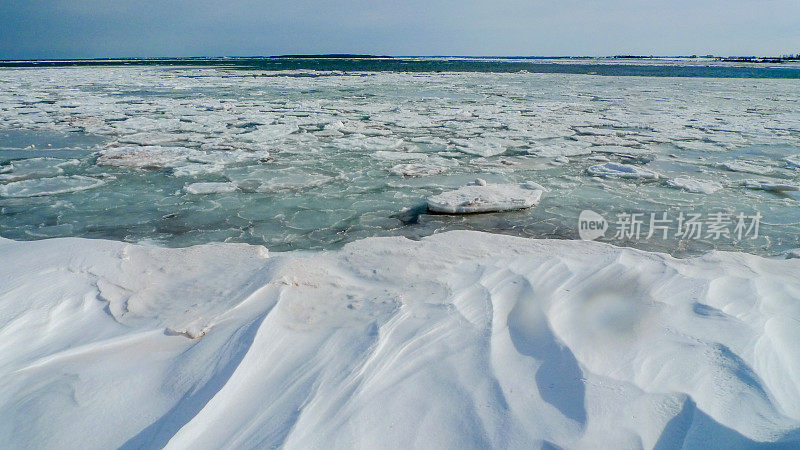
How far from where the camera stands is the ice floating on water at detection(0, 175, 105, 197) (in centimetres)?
454

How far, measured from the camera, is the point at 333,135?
784 centimetres

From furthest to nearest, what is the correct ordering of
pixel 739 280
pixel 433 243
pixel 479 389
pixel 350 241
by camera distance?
pixel 350 241, pixel 433 243, pixel 739 280, pixel 479 389

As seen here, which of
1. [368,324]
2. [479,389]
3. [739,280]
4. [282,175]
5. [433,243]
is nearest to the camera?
[479,389]

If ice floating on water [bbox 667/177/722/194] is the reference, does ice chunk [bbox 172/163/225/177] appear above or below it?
above

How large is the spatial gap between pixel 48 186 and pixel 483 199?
4511 mm

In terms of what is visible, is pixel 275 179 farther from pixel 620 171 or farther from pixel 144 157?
pixel 620 171

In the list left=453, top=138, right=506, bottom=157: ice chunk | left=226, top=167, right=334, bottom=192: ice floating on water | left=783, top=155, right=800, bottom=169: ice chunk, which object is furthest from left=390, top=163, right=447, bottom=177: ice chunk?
left=783, top=155, right=800, bottom=169: ice chunk

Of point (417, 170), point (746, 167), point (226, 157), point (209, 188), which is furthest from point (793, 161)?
point (226, 157)

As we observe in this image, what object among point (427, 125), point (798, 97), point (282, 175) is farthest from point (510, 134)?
point (798, 97)

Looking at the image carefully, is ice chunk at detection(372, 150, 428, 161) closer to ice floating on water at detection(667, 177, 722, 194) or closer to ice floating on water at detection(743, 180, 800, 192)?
ice floating on water at detection(667, 177, 722, 194)

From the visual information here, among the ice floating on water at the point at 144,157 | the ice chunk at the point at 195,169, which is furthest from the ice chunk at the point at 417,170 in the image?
the ice floating on water at the point at 144,157

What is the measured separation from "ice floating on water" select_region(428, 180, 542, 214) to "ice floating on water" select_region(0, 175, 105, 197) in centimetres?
369

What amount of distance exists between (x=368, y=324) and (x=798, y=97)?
803 inches

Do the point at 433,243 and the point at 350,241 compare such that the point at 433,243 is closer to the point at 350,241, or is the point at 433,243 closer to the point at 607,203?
the point at 350,241
